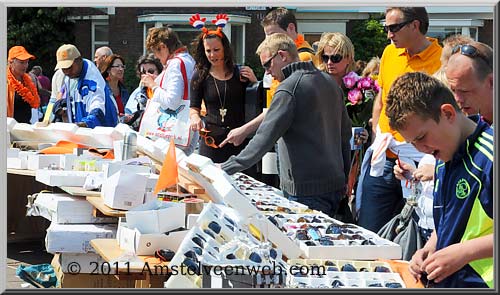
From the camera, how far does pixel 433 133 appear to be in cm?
257

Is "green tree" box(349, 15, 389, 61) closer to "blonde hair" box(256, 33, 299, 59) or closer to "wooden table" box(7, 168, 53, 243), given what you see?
"wooden table" box(7, 168, 53, 243)

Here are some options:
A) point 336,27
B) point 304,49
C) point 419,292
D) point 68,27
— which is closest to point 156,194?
point 419,292

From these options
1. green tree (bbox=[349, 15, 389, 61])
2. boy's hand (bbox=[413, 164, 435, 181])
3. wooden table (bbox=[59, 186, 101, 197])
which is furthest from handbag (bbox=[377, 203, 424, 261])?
green tree (bbox=[349, 15, 389, 61])

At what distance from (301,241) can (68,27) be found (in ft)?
63.2

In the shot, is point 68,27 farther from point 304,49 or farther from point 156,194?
point 156,194

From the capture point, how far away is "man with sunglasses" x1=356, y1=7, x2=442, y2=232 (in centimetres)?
459

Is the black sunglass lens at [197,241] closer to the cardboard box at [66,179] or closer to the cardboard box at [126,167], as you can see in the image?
the cardboard box at [126,167]

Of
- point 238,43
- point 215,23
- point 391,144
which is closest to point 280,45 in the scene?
point 391,144

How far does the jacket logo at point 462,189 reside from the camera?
2.56 meters

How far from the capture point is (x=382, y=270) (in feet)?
9.83

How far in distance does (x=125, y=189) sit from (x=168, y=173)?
22 centimetres

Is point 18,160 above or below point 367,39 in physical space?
below

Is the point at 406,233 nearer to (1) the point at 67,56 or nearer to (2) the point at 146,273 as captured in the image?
(2) the point at 146,273

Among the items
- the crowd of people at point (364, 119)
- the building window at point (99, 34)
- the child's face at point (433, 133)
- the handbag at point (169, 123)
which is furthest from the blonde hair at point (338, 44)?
the building window at point (99, 34)
